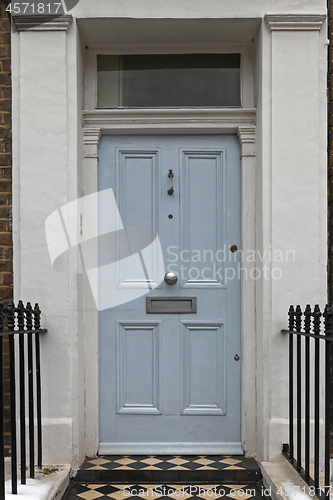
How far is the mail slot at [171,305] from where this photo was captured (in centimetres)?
389

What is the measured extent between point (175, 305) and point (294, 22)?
2.23m

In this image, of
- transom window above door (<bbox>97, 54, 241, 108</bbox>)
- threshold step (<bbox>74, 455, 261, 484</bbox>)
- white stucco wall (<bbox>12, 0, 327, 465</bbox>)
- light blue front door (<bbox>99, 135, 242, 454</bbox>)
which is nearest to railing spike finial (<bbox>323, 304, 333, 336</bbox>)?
white stucco wall (<bbox>12, 0, 327, 465</bbox>)

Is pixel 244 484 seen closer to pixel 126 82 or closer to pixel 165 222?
pixel 165 222

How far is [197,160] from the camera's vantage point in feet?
13.0

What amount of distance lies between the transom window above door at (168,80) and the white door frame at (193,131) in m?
0.12

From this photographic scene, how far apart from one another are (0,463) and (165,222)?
2.12 metres

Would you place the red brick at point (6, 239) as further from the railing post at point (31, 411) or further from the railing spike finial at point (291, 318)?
the railing spike finial at point (291, 318)

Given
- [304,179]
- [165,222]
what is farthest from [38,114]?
[304,179]

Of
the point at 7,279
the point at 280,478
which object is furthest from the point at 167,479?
the point at 7,279

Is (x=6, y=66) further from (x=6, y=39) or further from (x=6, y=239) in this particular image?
(x=6, y=239)

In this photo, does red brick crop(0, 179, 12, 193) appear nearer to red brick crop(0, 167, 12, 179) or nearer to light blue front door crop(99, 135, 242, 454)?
red brick crop(0, 167, 12, 179)

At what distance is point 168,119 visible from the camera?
3.88 metres

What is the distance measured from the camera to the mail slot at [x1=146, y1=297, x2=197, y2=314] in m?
3.89

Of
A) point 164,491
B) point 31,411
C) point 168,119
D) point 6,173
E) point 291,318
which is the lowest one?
point 164,491
